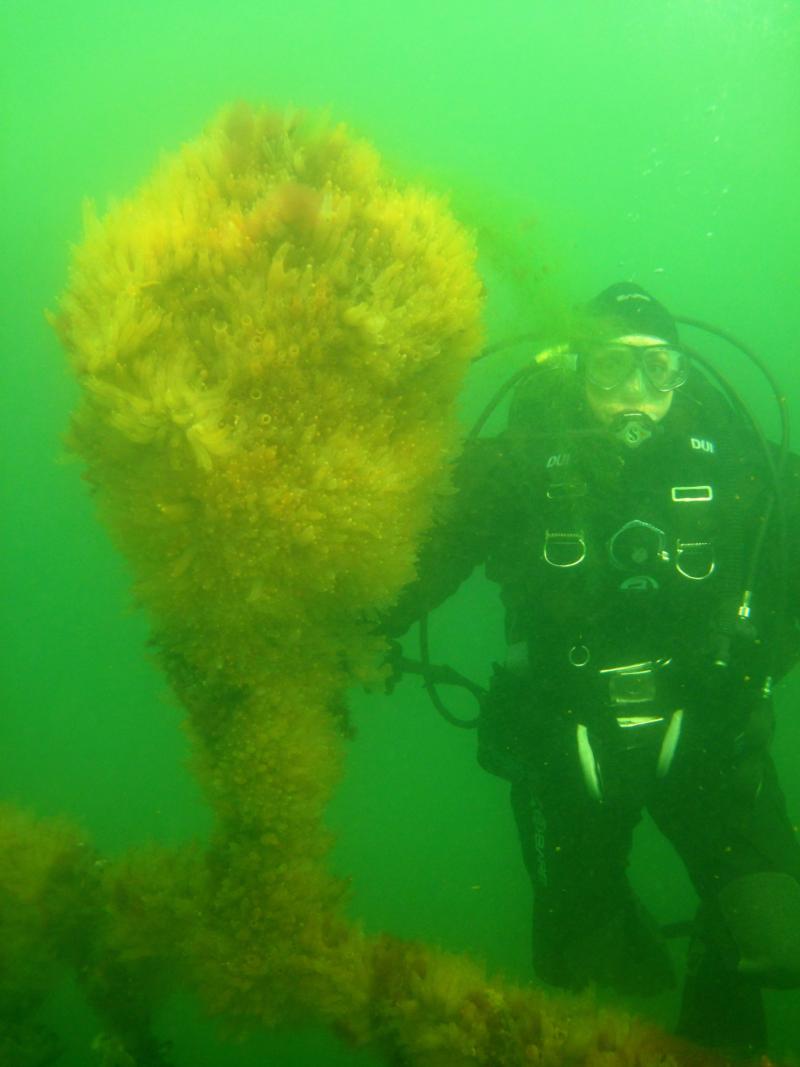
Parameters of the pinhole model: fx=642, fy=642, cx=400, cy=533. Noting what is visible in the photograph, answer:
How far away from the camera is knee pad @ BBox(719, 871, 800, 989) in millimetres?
3927

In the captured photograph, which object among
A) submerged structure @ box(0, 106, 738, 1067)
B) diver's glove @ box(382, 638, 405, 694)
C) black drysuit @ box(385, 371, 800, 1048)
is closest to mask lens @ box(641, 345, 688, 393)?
black drysuit @ box(385, 371, 800, 1048)

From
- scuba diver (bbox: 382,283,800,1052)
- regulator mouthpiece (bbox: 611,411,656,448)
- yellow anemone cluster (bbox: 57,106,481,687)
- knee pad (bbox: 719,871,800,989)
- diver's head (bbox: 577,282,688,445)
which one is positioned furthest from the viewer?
diver's head (bbox: 577,282,688,445)

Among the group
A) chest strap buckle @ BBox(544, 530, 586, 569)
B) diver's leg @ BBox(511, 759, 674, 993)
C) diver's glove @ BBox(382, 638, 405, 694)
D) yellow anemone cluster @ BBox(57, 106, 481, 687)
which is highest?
yellow anemone cluster @ BBox(57, 106, 481, 687)

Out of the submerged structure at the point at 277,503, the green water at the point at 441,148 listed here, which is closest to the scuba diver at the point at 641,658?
the submerged structure at the point at 277,503

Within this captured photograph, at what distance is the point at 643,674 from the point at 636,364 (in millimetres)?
2201

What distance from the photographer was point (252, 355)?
2.36 metres

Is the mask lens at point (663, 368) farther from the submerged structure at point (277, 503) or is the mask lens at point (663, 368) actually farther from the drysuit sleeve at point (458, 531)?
the submerged structure at point (277, 503)

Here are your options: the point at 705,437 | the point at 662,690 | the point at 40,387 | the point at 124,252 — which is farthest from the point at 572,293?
the point at 40,387

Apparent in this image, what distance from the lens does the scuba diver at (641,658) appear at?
13.8 ft

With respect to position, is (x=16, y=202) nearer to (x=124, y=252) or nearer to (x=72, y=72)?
(x=72, y=72)

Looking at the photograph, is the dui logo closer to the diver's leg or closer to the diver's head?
the diver's head

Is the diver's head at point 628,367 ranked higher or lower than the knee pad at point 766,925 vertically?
higher

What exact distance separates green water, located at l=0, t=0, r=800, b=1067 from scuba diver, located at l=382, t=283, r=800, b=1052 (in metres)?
7.50

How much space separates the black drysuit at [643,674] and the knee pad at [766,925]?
0.04 feet
